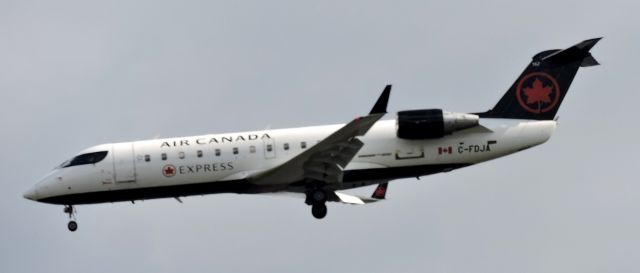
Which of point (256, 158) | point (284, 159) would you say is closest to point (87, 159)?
point (256, 158)

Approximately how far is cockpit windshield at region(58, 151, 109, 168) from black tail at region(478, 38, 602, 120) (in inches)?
532

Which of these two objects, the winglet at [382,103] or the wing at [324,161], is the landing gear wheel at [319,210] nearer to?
the wing at [324,161]

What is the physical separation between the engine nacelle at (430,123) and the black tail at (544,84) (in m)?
1.58

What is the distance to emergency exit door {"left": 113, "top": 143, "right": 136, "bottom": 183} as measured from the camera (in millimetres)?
36250

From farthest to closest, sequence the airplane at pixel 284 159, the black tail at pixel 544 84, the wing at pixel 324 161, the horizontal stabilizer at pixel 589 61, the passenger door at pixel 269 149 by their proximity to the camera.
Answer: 1. the horizontal stabilizer at pixel 589 61
2. the black tail at pixel 544 84
3. the passenger door at pixel 269 149
4. the airplane at pixel 284 159
5. the wing at pixel 324 161

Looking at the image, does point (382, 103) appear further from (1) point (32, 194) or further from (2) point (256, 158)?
(1) point (32, 194)

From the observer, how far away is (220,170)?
36.1m

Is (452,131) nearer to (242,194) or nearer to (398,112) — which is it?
(398,112)

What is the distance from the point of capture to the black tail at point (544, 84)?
37.2m

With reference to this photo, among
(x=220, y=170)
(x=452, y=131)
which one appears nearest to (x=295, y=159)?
(x=220, y=170)

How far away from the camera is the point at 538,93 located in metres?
37.6

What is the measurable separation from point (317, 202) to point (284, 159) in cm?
191

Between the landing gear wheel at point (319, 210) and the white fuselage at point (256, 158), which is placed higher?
the white fuselage at point (256, 158)

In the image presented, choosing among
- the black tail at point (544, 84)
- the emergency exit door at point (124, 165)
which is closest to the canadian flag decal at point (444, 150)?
the black tail at point (544, 84)
